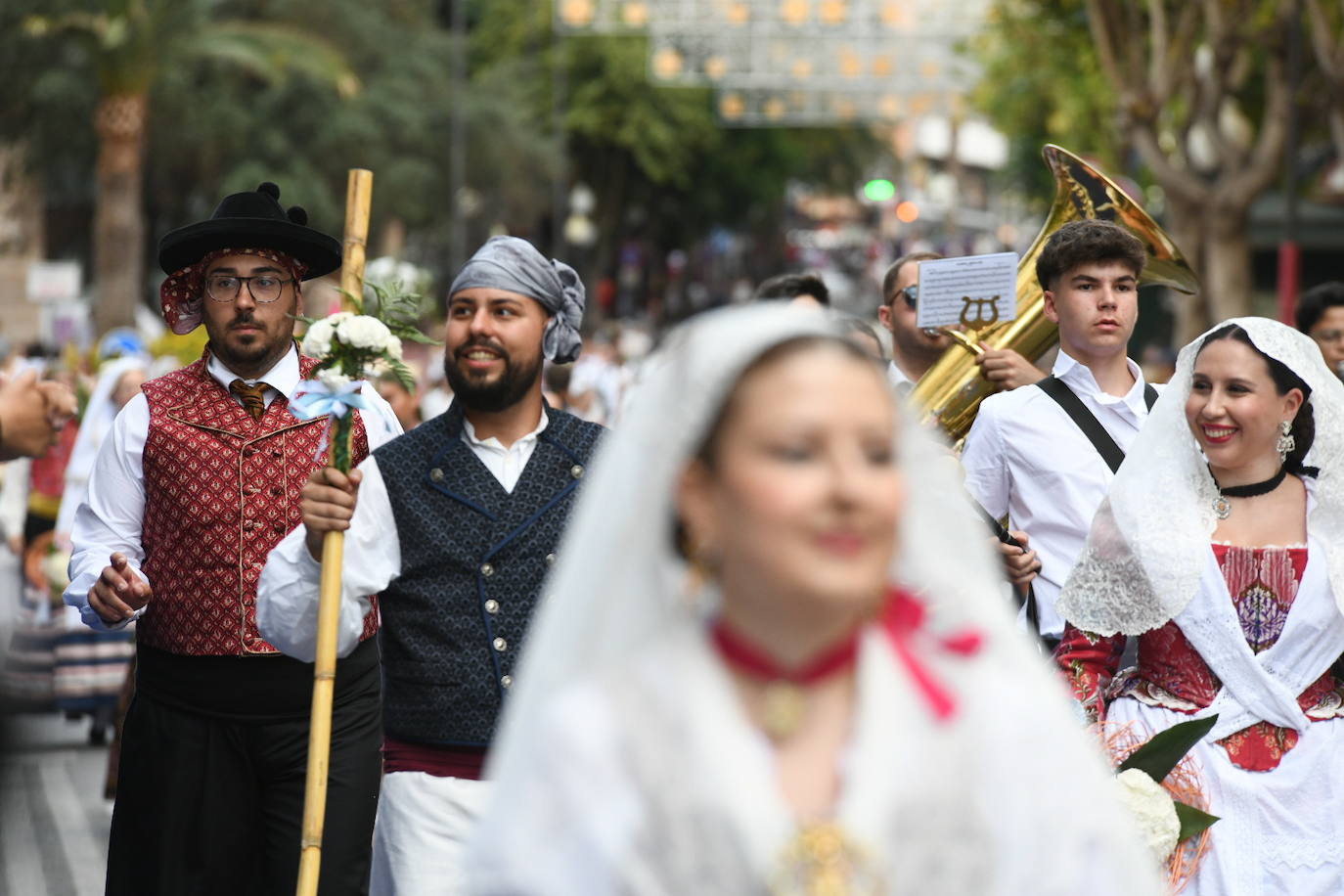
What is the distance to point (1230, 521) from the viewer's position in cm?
468

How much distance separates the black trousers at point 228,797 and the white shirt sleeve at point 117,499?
388 millimetres

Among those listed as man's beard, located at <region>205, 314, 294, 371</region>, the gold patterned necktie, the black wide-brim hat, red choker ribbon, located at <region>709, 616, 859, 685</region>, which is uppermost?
the black wide-brim hat

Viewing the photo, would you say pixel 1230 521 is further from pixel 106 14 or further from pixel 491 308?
pixel 106 14

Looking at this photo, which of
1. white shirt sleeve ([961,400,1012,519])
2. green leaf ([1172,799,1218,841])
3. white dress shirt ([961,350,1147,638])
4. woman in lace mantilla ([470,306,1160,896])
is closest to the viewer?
woman in lace mantilla ([470,306,1160,896])

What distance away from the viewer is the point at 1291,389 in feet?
15.4

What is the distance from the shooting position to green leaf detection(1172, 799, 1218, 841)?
4305 millimetres

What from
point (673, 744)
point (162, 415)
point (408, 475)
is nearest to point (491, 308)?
point (408, 475)

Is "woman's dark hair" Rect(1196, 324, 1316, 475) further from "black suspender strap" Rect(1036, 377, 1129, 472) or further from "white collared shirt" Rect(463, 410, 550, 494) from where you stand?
"white collared shirt" Rect(463, 410, 550, 494)

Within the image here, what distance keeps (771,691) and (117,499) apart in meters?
3.29

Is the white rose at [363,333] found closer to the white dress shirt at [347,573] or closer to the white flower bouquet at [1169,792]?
the white dress shirt at [347,573]

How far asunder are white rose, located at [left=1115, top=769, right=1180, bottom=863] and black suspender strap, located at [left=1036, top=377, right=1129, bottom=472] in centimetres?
164

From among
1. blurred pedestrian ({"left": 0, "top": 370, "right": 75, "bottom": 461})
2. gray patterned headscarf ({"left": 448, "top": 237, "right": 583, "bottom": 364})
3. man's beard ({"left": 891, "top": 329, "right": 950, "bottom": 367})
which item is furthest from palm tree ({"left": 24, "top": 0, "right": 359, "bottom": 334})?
blurred pedestrian ({"left": 0, "top": 370, "right": 75, "bottom": 461})

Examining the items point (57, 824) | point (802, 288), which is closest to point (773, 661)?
point (802, 288)

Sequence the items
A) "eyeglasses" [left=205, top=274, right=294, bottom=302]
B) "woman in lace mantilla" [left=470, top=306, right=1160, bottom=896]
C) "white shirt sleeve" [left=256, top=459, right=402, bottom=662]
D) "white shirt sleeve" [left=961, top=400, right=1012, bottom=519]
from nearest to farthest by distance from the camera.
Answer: "woman in lace mantilla" [left=470, top=306, right=1160, bottom=896] → "white shirt sleeve" [left=256, top=459, right=402, bottom=662] → "eyeglasses" [left=205, top=274, right=294, bottom=302] → "white shirt sleeve" [left=961, top=400, right=1012, bottom=519]
